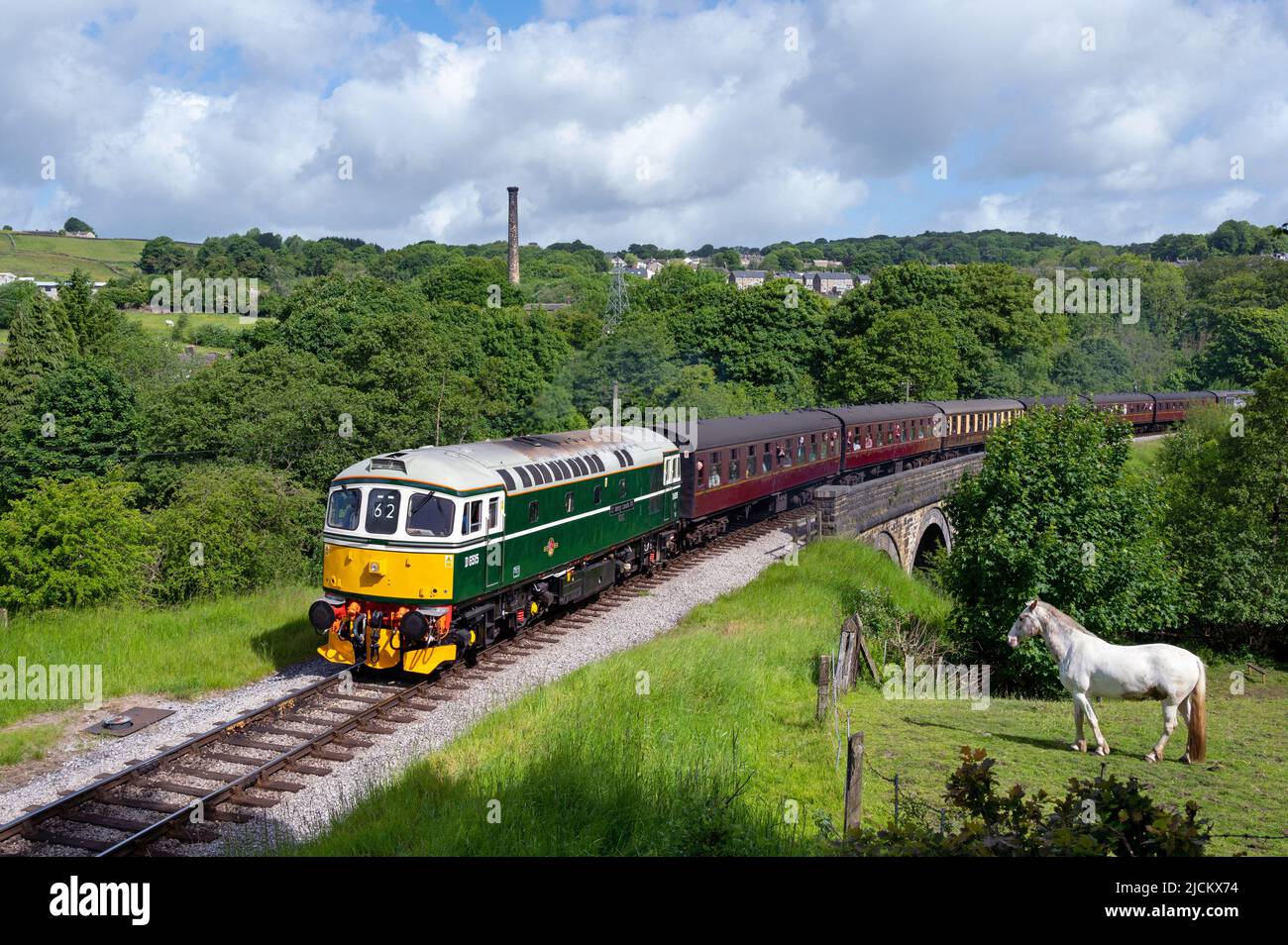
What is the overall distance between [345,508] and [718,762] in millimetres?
7755

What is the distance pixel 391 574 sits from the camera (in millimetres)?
16078

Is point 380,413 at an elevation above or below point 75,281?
below

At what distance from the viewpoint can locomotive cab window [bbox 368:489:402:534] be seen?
16.2 meters

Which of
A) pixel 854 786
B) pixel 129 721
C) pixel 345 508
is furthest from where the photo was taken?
pixel 345 508

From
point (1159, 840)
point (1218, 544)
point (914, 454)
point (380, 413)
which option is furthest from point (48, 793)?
point (914, 454)

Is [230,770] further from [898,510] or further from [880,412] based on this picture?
[880,412]

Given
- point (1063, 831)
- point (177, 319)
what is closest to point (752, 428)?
point (1063, 831)

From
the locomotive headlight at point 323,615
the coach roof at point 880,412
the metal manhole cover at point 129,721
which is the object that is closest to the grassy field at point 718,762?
the locomotive headlight at point 323,615

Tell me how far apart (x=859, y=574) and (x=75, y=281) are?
6150 centimetres

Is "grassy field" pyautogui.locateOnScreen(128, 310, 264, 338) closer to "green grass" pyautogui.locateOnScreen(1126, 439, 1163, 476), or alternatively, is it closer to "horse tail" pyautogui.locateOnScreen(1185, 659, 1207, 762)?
"green grass" pyautogui.locateOnScreen(1126, 439, 1163, 476)

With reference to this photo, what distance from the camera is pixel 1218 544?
105ft

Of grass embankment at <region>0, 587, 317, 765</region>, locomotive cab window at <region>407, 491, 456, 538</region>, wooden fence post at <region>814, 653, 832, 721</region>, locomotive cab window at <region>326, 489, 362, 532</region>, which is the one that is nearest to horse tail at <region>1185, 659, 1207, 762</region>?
wooden fence post at <region>814, 653, 832, 721</region>

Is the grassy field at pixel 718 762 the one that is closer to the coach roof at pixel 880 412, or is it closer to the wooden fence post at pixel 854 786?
the wooden fence post at pixel 854 786
